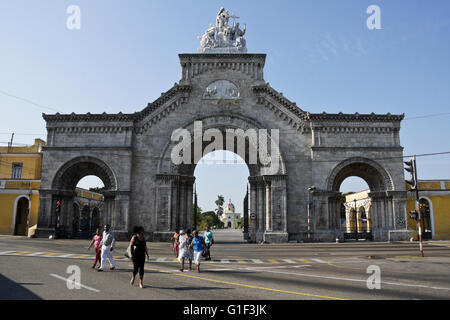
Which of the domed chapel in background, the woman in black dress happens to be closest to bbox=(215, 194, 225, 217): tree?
the domed chapel in background

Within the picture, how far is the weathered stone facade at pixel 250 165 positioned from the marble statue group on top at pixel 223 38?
1.25 meters

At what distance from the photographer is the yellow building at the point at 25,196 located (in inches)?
1478

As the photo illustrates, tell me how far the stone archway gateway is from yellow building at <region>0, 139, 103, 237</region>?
7.31 meters

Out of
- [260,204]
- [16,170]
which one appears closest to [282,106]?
[260,204]

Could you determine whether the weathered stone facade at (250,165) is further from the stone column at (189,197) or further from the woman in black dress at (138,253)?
the woman in black dress at (138,253)

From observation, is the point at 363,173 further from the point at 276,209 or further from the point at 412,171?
the point at 412,171

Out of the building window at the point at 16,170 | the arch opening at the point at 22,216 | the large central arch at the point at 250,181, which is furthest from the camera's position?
the building window at the point at 16,170

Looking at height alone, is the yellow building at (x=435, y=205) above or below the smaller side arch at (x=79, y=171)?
below

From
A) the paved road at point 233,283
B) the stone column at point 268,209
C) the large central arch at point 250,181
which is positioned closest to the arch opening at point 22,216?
the large central arch at point 250,181

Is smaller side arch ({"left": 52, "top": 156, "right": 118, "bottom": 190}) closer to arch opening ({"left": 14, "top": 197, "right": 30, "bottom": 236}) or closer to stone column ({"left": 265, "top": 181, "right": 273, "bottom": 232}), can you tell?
arch opening ({"left": 14, "top": 197, "right": 30, "bottom": 236})

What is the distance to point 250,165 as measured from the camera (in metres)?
33.8

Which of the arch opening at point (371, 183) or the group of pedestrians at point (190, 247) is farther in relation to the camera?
the arch opening at point (371, 183)
